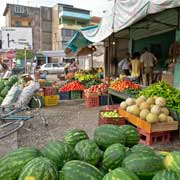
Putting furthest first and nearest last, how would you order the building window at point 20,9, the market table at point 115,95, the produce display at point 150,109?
the building window at point 20,9, the market table at point 115,95, the produce display at point 150,109

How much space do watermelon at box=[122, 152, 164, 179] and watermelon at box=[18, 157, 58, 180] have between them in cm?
50

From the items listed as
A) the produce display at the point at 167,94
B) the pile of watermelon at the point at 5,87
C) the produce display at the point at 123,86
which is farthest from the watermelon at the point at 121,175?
the pile of watermelon at the point at 5,87

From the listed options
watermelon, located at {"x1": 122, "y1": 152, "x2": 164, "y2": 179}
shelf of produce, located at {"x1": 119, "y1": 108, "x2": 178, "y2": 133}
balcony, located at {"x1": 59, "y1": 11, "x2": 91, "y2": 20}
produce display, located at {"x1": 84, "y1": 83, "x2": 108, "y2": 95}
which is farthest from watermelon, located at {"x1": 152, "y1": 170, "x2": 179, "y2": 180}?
balcony, located at {"x1": 59, "y1": 11, "x2": 91, "y2": 20}

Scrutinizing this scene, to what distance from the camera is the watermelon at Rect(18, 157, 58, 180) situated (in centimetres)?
151

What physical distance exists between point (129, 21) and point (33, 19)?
59.6 meters

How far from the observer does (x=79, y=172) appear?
61.4 inches

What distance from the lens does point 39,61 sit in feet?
166

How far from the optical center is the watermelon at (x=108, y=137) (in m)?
2.10

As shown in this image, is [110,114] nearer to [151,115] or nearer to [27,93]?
[151,115]

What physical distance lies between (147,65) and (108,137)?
822 cm

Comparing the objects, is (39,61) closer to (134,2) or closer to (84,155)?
(134,2)

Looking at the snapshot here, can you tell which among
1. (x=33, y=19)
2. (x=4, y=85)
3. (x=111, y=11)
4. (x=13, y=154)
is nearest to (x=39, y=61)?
(x=33, y=19)

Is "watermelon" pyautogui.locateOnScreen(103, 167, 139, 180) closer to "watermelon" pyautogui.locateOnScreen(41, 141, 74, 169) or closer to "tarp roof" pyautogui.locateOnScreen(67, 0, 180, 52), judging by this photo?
"watermelon" pyautogui.locateOnScreen(41, 141, 74, 169)

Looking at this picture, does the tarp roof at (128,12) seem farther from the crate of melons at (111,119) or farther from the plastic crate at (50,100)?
the plastic crate at (50,100)
